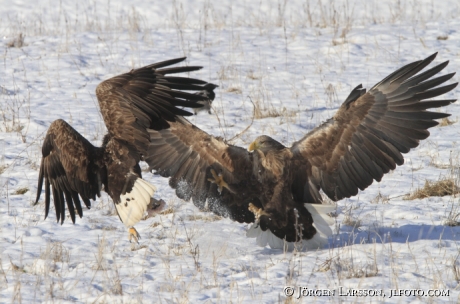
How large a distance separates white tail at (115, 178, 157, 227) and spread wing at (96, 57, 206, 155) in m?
0.46

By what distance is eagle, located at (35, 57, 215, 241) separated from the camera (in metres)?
6.37

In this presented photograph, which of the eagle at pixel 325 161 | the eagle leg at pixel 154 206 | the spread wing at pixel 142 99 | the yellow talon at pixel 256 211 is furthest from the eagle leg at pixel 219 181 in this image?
the spread wing at pixel 142 99

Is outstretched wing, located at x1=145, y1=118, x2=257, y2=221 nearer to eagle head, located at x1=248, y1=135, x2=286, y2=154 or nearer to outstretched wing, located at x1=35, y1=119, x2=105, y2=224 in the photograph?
eagle head, located at x1=248, y1=135, x2=286, y2=154

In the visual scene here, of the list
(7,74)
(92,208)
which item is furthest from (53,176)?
(7,74)

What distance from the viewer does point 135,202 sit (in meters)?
6.47

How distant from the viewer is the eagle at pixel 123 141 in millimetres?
6367

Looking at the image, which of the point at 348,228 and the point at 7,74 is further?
the point at 7,74

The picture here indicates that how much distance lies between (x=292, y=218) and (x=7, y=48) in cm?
773

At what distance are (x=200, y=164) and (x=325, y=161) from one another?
1.27 metres

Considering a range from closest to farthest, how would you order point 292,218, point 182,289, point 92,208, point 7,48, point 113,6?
point 182,289, point 292,218, point 92,208, point 7,48, point 113,6

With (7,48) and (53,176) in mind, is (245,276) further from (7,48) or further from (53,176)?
(7,48)

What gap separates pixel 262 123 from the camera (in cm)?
968

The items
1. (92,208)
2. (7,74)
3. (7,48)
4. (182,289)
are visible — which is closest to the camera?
(182,289)

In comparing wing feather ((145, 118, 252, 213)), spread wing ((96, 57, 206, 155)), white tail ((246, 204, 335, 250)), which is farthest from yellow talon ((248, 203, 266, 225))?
spread wing ((96, 57, 206, 155))
